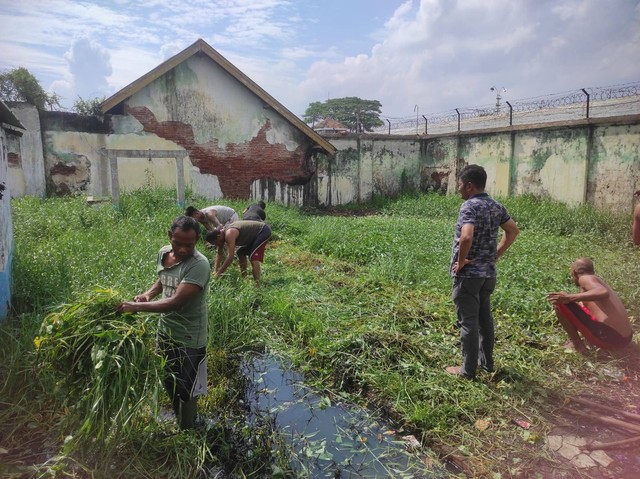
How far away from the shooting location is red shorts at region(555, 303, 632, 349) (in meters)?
4.19

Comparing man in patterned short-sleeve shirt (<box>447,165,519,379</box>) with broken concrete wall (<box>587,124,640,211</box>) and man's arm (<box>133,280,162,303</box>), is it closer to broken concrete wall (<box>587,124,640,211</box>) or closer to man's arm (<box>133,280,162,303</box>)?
man's arm (<box>133,280,162,303</box>)

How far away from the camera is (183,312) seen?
297 centimetres

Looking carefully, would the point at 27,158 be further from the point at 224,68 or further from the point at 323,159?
the point at 323,159

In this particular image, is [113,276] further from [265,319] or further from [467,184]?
[467,184]

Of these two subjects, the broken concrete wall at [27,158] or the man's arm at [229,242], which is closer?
the man's arm at [229,242]

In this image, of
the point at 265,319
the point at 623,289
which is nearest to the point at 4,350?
the point at 265,319

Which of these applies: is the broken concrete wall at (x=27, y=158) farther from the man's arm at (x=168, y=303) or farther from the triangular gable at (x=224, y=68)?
the man's arm at (x=168, y=303)

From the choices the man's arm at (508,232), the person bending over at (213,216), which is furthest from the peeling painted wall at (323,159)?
the man's arm at (508,232)

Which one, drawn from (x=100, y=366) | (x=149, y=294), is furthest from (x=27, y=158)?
(x=100, y=366)

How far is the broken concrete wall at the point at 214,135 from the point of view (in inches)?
490

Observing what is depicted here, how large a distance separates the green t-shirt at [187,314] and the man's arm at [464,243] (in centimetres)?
203

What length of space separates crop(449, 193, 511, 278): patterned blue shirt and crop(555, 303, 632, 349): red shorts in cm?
118

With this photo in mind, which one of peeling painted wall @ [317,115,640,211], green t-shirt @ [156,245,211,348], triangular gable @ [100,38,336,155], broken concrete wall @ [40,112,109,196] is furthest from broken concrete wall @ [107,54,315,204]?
green t-shirt @ [156,245,211,348]

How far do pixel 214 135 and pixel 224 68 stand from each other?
77.7 inches
